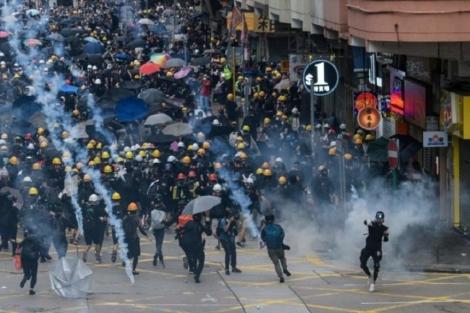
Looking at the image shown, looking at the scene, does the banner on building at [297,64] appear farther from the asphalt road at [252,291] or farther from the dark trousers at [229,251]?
the dark trousers at [229,251]

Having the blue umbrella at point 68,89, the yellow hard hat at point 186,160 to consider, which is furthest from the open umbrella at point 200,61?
the yellow hard hat at point 186,160

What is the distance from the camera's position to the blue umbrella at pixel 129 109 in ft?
137

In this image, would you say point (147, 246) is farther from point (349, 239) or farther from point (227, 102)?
point (227, 102)

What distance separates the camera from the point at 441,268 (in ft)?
92.2

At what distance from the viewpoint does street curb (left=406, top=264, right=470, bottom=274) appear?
91.8 ft

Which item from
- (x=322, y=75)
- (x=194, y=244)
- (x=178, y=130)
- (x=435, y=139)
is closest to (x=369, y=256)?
(x=194, y=244)

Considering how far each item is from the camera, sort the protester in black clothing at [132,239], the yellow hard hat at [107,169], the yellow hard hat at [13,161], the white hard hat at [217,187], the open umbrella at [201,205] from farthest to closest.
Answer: the yellow hard hat at [13,161]
the yellow hard hat at [107,169]
the white hard hat at [217,187]
the protester in black clothing at [132,239]
the open umbrella at [201,205]

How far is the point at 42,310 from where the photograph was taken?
82.8ft

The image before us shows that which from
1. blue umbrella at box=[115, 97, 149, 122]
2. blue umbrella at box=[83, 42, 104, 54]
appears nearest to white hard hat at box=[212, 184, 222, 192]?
blue umbrella at box=[115, 97, 149, 122]

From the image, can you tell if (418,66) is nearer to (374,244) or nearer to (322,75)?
(322,75)

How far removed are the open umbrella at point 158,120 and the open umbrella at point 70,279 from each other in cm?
1509

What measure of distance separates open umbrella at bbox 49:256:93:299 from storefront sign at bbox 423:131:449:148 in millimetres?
9315

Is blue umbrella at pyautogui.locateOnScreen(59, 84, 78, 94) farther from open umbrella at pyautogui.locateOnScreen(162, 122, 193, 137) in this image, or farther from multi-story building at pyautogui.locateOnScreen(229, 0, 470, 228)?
open umbrella at pyautogui.locateOnScreen(162, 122, 193, 137)

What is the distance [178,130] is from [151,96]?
20.1 ft
